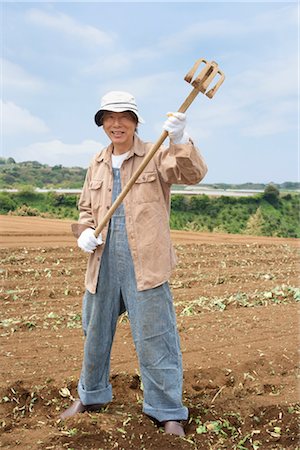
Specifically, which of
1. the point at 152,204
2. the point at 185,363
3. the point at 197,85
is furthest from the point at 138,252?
the point at 185,363

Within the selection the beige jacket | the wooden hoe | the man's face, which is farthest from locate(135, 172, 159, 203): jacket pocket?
the man's face

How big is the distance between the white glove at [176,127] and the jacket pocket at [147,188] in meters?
0.23

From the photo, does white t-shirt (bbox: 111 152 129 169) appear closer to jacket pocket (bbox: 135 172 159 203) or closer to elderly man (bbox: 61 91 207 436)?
elderly man (bbox: 61 91 207 436)

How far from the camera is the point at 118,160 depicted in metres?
2.79

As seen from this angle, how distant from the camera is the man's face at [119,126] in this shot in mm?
2666

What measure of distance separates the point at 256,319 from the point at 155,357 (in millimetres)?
2178

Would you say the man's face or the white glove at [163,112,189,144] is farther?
the man's face

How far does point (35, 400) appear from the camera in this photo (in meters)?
3.15

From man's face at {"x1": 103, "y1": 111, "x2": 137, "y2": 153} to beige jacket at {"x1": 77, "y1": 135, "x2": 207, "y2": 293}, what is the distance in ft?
0.22

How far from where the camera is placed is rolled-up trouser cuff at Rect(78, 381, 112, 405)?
294 centimetres

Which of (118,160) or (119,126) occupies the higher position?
(119,126)

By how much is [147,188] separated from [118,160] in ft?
0.81

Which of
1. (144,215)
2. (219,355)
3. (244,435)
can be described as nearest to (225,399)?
(244,435)

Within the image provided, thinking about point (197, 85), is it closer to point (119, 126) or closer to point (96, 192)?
point (119, 126)
